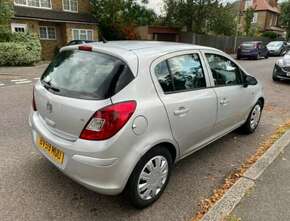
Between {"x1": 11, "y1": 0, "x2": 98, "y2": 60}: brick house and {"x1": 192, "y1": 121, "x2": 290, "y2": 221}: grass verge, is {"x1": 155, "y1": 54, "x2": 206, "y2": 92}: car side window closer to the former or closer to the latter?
{"x1": 192, "y1": 121, "x2": 290, "y2": 221}: grass verge

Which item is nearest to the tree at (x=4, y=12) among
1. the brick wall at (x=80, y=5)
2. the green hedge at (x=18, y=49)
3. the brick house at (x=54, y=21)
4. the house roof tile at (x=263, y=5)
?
the green hedge at (x=18, y=49)

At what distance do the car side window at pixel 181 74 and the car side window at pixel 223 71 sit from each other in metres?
0.31

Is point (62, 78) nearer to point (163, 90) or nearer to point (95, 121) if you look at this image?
point (95, 121)

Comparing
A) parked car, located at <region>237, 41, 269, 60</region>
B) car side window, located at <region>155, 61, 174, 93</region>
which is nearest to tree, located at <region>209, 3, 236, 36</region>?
parked car, located at <region>237, 41, 269, 60</region>

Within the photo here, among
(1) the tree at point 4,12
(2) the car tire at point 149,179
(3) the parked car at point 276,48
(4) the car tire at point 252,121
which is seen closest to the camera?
(2) the car tire at point 149,179

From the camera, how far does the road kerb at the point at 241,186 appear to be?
2.67 meters

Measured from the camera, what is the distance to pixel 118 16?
24359mm

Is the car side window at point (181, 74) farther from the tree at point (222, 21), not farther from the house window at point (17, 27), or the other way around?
the tree at point (222, 21)

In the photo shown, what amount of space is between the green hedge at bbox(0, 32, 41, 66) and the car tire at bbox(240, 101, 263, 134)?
13.6 metres

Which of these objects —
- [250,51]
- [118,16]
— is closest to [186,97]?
[250,51]

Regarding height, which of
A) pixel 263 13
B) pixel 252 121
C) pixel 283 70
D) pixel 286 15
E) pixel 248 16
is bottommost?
pixel 252 121

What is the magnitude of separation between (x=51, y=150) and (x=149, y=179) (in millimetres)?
1078

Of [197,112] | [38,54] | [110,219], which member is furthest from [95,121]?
[38,54]

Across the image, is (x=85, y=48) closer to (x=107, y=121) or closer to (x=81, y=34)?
(x=107, y=121)
